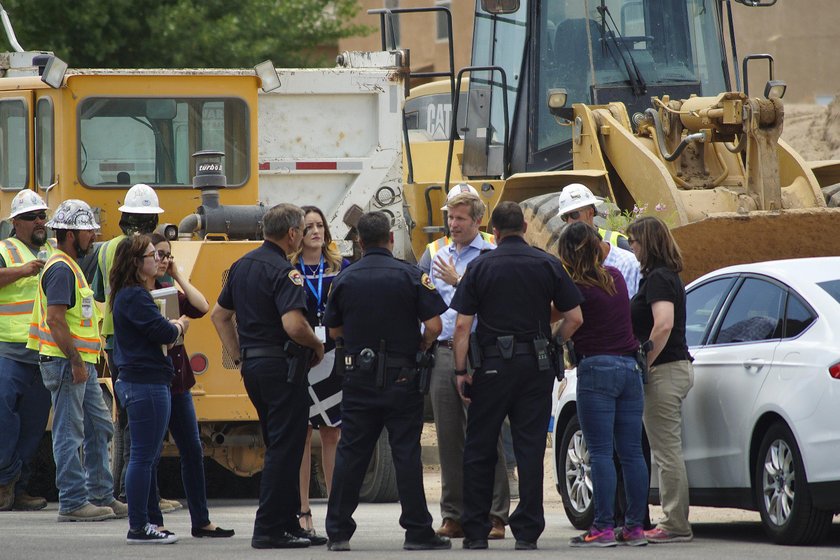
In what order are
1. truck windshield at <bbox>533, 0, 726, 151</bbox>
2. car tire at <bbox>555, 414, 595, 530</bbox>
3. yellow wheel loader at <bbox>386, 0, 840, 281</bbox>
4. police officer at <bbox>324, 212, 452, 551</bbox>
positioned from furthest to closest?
truck windshield at <bbox>533, 0, 726, 151</bbox>, yellow wheel loader at <bbox>386, 0, 840, 281</bbox>, car tire at <bbox>555, 414, 595, 530</bbox>, police officer at <bbox>324, 212, 452, 551</bbox>

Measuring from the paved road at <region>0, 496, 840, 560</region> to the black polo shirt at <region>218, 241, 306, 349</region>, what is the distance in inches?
45.1

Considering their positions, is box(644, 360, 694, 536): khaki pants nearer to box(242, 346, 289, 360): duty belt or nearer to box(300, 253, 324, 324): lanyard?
box(300, 253, 324, 324): lanyard

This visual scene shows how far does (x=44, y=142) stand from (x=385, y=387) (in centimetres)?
517

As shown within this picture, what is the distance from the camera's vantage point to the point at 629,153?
14.0m

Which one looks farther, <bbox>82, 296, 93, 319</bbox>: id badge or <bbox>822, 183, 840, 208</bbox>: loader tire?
<bbox>822, 183, 840, 208</bbox>: loader tire

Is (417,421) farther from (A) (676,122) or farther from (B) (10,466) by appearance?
(A) (676,122)

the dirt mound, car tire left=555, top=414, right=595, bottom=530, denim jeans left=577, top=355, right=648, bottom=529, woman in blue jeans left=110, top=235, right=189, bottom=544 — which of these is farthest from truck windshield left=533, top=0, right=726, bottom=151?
the dirt mound

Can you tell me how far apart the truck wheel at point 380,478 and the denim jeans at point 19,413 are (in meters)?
2.35

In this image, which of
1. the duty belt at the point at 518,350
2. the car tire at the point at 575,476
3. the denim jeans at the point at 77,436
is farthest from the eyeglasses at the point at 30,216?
the duty belt at the point at 518,350

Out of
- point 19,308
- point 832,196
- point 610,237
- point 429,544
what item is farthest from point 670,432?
point 832,196

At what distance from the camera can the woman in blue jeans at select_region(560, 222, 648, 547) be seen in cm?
909

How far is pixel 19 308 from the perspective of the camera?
451 inches

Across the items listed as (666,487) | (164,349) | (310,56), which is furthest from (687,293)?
(310,56)

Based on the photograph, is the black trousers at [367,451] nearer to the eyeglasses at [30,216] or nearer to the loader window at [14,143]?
the eyeglasses at [30,216]
